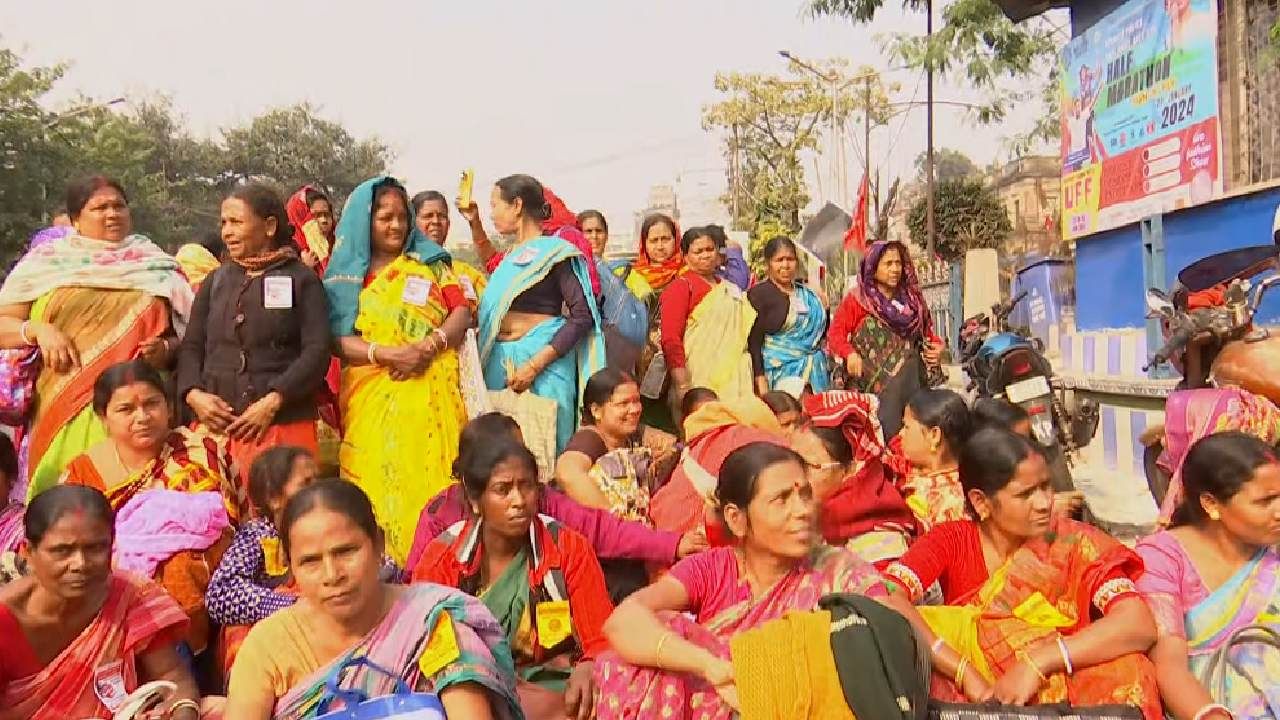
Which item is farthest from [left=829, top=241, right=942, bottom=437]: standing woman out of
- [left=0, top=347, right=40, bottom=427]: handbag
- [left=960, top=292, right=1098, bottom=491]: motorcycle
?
[left=0, top=347, right=40, bottom=427]: handbag

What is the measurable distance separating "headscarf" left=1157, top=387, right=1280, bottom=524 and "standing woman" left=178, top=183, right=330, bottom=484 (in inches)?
123

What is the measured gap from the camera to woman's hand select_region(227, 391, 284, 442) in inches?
160

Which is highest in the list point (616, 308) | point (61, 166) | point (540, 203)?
point (61, 166)

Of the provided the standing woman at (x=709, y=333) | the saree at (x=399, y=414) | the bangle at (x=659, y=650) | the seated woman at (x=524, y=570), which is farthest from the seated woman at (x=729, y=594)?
the standing woman at (x=709, y=333)

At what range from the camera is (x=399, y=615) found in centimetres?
257

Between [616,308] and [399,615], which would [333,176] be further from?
[399,615]

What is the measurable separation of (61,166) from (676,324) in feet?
67.4

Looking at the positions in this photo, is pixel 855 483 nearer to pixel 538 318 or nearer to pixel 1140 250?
pixel 538 318

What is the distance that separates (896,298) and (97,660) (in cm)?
463

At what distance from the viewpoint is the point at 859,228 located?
27.5ft

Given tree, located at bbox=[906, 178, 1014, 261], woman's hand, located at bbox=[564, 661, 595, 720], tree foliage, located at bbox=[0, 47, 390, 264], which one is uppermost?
tree foliage, located at bbox=[0, 47, 390, 264]

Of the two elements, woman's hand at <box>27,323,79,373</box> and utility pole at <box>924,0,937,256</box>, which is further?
utility pole at <box>924,0,937,256</box>

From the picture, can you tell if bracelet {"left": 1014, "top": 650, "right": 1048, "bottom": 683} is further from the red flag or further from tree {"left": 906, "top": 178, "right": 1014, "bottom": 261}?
tree {"left": 906, "top": 178, "right": 1014, "bottom": 261}

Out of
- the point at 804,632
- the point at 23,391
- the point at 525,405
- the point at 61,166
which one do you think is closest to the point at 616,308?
the point at 525,405
